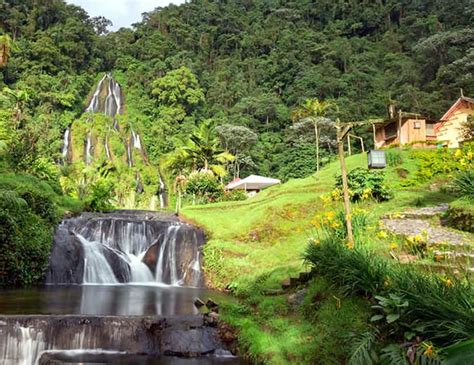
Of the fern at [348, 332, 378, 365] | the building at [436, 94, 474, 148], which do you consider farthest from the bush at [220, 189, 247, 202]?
the fern at [348, 332, 378, 365]

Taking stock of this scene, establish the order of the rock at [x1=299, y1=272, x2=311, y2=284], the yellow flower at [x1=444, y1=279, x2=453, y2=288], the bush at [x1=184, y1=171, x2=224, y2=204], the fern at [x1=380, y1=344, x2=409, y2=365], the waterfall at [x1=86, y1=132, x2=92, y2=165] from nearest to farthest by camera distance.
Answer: the fern at [x1=380, y1=344, x2=409, y2=365], the yellow flower at [x1=444, y1=279, x2=453, y2=288], the rock at [x1=299, y1=272, x2=311, y2=284], the bush at [x1=184, y1=171, x2=224, y2=204], the waterfall at [x1=86, y1=132, x2=92, y2=165]

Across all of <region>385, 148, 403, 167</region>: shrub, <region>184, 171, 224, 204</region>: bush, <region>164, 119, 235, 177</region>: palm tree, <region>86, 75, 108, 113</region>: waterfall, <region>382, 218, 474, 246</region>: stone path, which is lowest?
<region>382, 218, 474, 246</region>: stone path

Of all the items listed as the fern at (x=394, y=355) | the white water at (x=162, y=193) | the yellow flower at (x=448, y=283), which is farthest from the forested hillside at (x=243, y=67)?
the yellow flower at (x=448, y=283)

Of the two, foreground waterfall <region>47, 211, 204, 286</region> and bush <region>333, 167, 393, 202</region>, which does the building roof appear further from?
foreground waterfall <region>47, 211, 204, 286</region>

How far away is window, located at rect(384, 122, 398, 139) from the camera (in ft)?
112

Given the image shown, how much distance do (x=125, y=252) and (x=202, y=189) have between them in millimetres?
13604

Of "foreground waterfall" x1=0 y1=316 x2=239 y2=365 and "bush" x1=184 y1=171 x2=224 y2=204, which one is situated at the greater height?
"bush" x1=184 y1=171 x2=224 y2=204

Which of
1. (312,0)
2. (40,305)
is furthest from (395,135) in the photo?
(312,0)

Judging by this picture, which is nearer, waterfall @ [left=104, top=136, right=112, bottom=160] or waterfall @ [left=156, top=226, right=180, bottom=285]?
waterfall @ [left=156, top=226, right=180, bottom=285]

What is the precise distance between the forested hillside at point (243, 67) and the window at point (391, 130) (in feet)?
26.2

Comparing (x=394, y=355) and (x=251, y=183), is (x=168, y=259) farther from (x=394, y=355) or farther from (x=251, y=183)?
(x=251, y=183)

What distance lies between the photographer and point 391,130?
3488cm

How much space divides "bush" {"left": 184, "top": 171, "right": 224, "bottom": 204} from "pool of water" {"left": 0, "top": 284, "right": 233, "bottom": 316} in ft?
51.2

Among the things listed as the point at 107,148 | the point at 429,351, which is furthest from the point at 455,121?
the point at 107,148
